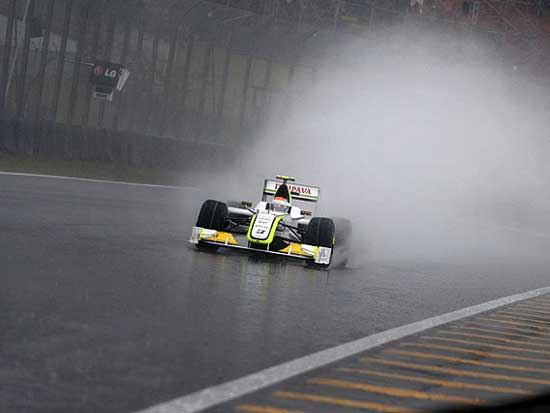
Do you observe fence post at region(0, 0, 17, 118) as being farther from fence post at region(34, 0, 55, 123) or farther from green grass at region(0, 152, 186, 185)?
green grass at region(0, 152, 186, 185)

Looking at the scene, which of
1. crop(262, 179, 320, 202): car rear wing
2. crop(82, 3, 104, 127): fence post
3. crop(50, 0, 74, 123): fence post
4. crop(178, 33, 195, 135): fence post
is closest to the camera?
crop(262, 179, 320, 202): car rear wing

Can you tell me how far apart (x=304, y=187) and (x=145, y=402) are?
1061 centimetres

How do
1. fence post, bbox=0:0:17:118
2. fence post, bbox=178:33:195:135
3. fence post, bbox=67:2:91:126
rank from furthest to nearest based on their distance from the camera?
fence post, bbox=178:33:195:135 < fence post, bbox=67:2:91:126 < fence post, bbox=0:0:17:118

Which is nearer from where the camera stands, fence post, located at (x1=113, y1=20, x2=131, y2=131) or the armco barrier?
the armco barrier

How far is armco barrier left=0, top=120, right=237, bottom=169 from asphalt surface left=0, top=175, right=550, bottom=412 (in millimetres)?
9237

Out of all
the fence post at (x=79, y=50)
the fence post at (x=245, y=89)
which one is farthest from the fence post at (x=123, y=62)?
the fence post at (x=245, y=89)

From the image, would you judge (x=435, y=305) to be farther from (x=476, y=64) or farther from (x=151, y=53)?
(x=476, y=64)

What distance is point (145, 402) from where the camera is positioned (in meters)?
5.29

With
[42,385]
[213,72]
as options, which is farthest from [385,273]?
[213,72]

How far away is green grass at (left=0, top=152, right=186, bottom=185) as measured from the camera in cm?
2659

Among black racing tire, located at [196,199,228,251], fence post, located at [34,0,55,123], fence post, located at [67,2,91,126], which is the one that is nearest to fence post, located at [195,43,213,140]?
fence post, located at [67,2,91,126]

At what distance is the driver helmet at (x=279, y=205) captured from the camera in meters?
14.6

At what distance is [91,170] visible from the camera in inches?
1142

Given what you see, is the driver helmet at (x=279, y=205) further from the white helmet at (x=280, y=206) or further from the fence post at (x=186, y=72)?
the fence post at (x=186, y=72)
